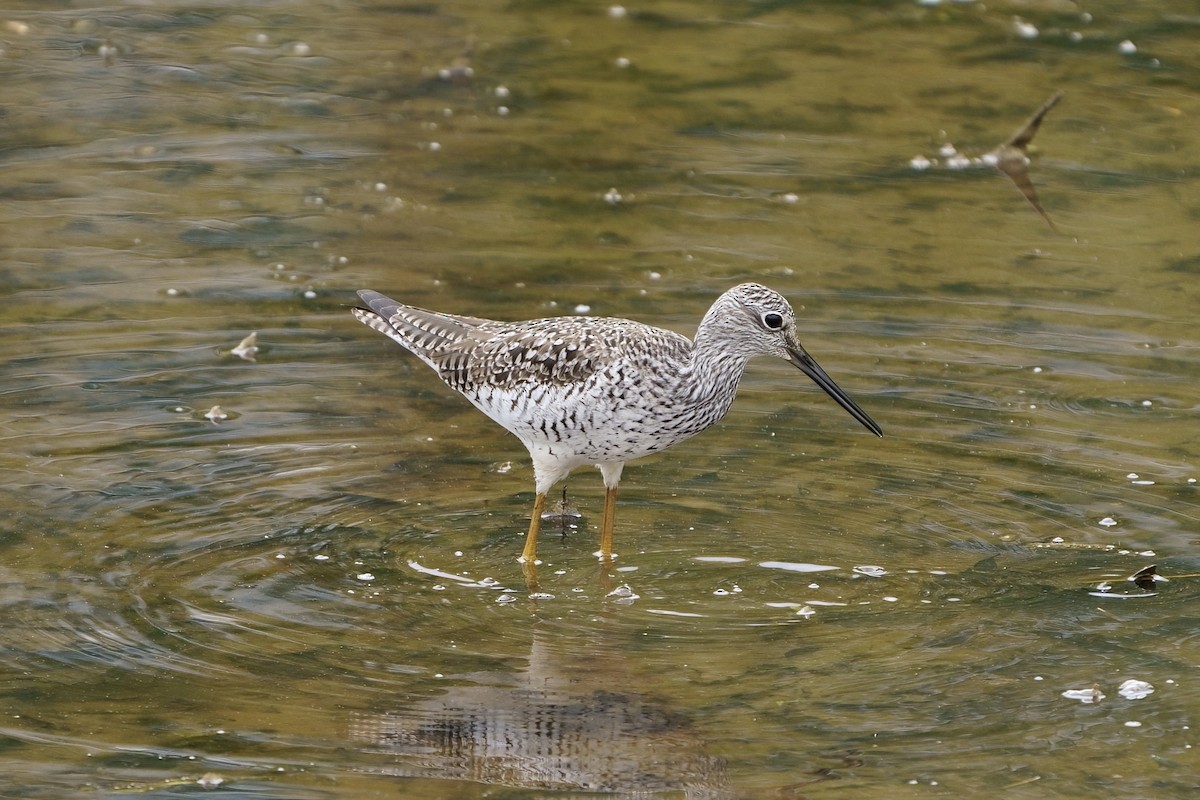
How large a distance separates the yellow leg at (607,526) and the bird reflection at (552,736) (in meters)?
1.09

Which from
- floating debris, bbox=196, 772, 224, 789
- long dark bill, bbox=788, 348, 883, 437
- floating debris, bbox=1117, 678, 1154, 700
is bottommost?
floating debris, bbox=196, 772, 224, 789

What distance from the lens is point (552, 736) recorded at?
658 centimetres

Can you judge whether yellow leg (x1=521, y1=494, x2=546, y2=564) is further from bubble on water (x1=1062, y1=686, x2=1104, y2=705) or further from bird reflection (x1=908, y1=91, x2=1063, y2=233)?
bird reflection (x1=908, y1=91, x2=1063, y2=233)

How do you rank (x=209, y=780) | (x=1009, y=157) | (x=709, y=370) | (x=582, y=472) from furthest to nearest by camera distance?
1. (x=1009, y=157)
2. (x=582, y=472)
3. (x=709, y=370)
4. (x=209, y=780)

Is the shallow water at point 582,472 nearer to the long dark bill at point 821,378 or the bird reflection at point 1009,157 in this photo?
the bird reflection at point 1009,157

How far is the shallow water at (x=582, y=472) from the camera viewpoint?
260 inches

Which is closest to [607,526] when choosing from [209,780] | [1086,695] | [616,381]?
[616,381]

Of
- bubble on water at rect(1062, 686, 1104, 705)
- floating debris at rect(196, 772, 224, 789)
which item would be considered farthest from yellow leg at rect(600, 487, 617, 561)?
floating debris at rect(196, 772, 224, 789)

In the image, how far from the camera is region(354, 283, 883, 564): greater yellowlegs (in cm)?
776

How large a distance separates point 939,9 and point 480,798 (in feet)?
38.9

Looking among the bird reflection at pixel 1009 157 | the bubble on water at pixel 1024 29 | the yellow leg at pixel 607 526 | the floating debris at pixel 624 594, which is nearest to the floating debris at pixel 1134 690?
the floating debris at pixel 624 594

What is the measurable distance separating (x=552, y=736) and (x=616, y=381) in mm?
1784

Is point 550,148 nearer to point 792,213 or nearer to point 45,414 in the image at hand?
point 792,213

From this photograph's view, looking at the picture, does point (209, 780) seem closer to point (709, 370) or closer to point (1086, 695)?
point (709, 370)
